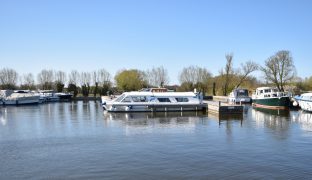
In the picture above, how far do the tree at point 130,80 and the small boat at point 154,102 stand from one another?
180 feet

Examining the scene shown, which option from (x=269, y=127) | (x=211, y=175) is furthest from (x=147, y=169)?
(x=269, y=127)

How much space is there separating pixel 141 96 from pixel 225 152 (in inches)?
1011

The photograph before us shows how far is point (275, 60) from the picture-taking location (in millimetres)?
65938

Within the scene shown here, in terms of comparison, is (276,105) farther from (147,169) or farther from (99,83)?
(99,83)

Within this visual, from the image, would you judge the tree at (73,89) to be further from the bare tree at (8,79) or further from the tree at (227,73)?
the tree at (227,73)

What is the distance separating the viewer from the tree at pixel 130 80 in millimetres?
97250

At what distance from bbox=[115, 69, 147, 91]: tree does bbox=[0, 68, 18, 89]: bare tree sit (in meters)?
31.9

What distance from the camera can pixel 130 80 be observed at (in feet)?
320

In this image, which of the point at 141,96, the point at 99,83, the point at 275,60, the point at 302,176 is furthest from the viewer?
the point at 99,83

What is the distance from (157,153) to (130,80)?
3204 inches

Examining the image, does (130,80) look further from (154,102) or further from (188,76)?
(154,102)

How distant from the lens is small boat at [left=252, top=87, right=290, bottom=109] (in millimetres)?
43812

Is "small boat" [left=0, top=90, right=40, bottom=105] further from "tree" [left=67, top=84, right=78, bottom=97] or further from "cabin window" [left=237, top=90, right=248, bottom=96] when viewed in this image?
"cabin window" [left=237, top=90, right=248, bottom=96]

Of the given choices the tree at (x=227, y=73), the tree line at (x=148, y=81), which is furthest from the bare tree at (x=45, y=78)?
the tree at (x=227, y=73)
